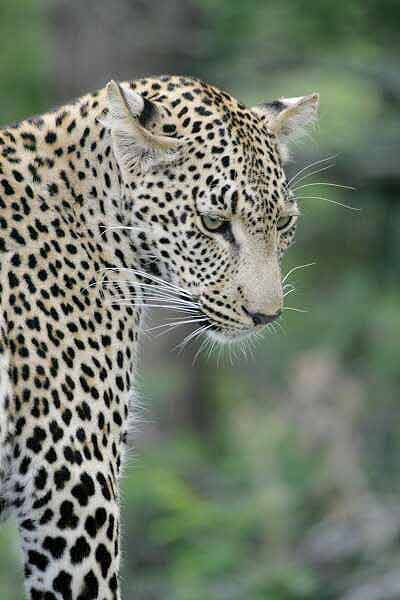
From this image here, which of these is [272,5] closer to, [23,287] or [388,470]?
[388,470]

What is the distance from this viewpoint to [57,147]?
7.04m

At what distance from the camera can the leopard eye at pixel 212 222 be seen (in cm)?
Answer: 692

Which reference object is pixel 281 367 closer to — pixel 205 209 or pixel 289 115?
pixel 289 115

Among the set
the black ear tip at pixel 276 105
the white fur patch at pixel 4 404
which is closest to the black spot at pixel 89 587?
the white fur patch at pixel 4 404

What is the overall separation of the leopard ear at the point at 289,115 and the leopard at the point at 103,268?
183 millimetres

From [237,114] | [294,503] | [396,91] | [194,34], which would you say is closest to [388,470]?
[294,503]

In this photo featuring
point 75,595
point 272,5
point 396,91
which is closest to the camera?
point 75,595

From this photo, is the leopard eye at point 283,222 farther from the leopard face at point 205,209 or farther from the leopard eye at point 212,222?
the leopard eye at point 212,222

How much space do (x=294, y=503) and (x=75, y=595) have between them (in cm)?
1043

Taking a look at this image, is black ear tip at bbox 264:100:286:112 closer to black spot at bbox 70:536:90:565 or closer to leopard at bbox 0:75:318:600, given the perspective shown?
leopard at bbox 0:75:318:600

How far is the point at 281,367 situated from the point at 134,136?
16048mm

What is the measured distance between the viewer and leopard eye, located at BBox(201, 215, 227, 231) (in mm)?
6922

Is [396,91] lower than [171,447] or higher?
higher

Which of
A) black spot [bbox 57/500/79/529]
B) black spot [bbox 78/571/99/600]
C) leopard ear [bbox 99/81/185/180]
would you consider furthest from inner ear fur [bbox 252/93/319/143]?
black spot [bbox 78/571/99/600]
